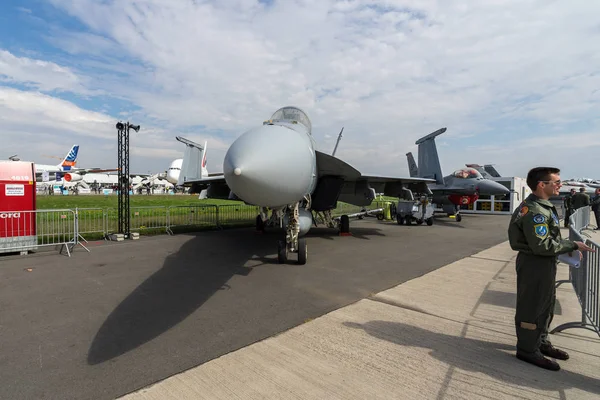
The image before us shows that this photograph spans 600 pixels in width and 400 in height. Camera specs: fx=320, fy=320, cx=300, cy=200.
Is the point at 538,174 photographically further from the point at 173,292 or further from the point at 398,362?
the point at 173,292

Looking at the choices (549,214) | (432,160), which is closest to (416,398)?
(549,214)

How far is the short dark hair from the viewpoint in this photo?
2895 mm

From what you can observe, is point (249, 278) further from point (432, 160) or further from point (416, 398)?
point (432, 160)

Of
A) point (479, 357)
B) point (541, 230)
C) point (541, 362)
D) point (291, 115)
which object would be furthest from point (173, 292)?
point (541, 230)

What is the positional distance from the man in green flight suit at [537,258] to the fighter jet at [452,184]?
1240 cm

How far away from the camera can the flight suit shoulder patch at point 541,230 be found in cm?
273

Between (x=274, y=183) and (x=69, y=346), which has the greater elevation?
(x=274, y=183)

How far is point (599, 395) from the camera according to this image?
2.49m

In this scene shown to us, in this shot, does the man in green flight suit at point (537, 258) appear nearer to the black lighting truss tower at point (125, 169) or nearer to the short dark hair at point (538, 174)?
the short dark hair at point (538, 174)

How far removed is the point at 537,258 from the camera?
9.34 feet

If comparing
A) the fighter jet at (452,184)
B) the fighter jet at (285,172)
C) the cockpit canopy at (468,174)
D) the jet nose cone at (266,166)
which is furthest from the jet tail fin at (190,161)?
the cockpit canopy at (468,174)

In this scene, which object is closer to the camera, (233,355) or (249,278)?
(233,355)

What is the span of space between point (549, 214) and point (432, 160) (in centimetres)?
1363

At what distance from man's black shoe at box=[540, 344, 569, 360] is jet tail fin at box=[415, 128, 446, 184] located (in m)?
12.7
